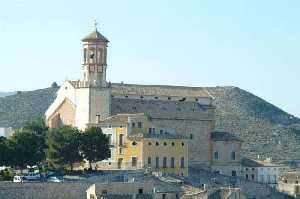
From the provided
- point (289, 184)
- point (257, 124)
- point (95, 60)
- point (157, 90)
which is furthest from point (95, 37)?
point (257, 124)

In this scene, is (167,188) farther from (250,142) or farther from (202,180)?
(250,142)

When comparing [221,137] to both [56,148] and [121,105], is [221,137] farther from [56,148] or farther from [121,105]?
[56,148]

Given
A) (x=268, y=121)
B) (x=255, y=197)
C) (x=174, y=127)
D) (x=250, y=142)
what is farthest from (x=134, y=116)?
(x=268, y=121)

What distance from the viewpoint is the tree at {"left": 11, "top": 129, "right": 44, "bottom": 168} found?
250 ft

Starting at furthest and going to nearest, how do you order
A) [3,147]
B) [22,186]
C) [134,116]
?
1. [134,116]
2. [3,147]
3. [22,186]

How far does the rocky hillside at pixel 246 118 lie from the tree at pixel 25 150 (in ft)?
183

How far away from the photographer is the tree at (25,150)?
250 feet

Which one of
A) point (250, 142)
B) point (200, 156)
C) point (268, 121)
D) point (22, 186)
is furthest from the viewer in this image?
point (268, 121)

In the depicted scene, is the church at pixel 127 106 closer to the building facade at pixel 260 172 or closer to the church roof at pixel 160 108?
the church roof at pixel 160 108

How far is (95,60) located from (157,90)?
25.8ft

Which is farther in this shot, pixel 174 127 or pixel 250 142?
pixel 250 142

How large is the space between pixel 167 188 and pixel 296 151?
71.7 m

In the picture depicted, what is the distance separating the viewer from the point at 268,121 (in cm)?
15912

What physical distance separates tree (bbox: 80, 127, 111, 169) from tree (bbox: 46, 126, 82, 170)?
0.54 meters
